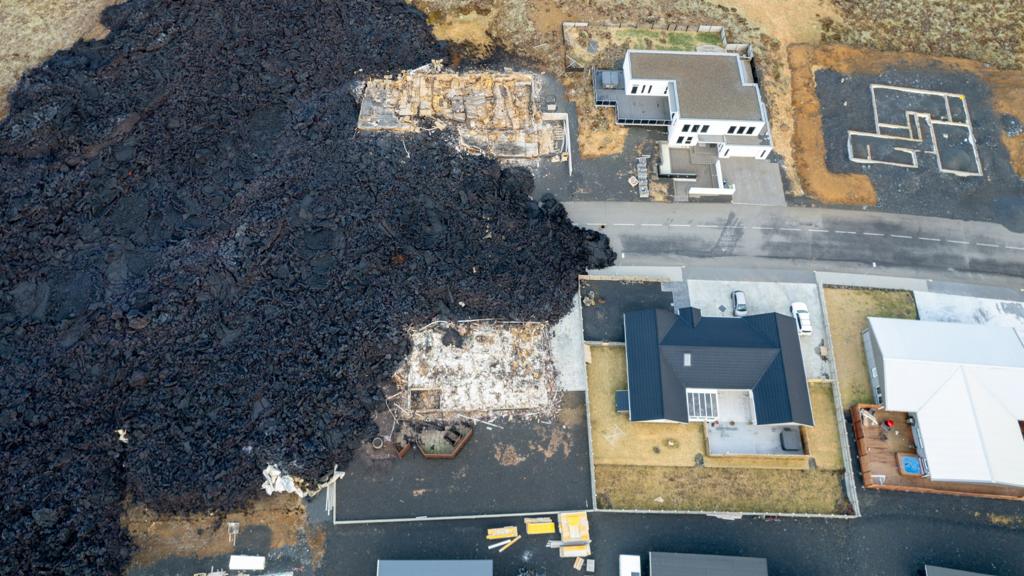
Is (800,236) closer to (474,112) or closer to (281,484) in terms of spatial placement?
(474,112)

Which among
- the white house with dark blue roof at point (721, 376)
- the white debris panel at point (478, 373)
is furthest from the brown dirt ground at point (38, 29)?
the white house with dark blue roof at point (721, 376)

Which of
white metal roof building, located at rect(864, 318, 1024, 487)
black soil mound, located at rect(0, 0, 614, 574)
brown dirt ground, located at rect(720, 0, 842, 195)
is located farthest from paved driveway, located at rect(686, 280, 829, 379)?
brown dirt ground, located at rect(720, 0, 842, 195)

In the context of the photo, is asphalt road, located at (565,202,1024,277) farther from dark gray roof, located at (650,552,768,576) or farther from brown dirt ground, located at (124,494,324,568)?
brown dirt ground, located at (124,494,324,568)

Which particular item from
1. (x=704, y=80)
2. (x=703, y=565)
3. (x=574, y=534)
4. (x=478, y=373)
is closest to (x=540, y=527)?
(x=574, y=534)

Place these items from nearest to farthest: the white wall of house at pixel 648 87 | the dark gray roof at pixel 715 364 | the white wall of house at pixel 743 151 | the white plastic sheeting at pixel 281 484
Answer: the white plastic sheeting at pixel 281 484 < the dark gray roof at pixel 715 364 < the white wall of house at pixel 743 151 < the white wall of house at pixel 648 87

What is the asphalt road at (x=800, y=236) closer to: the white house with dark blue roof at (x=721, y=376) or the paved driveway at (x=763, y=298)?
the paved driveway at (x=763, y=298)
